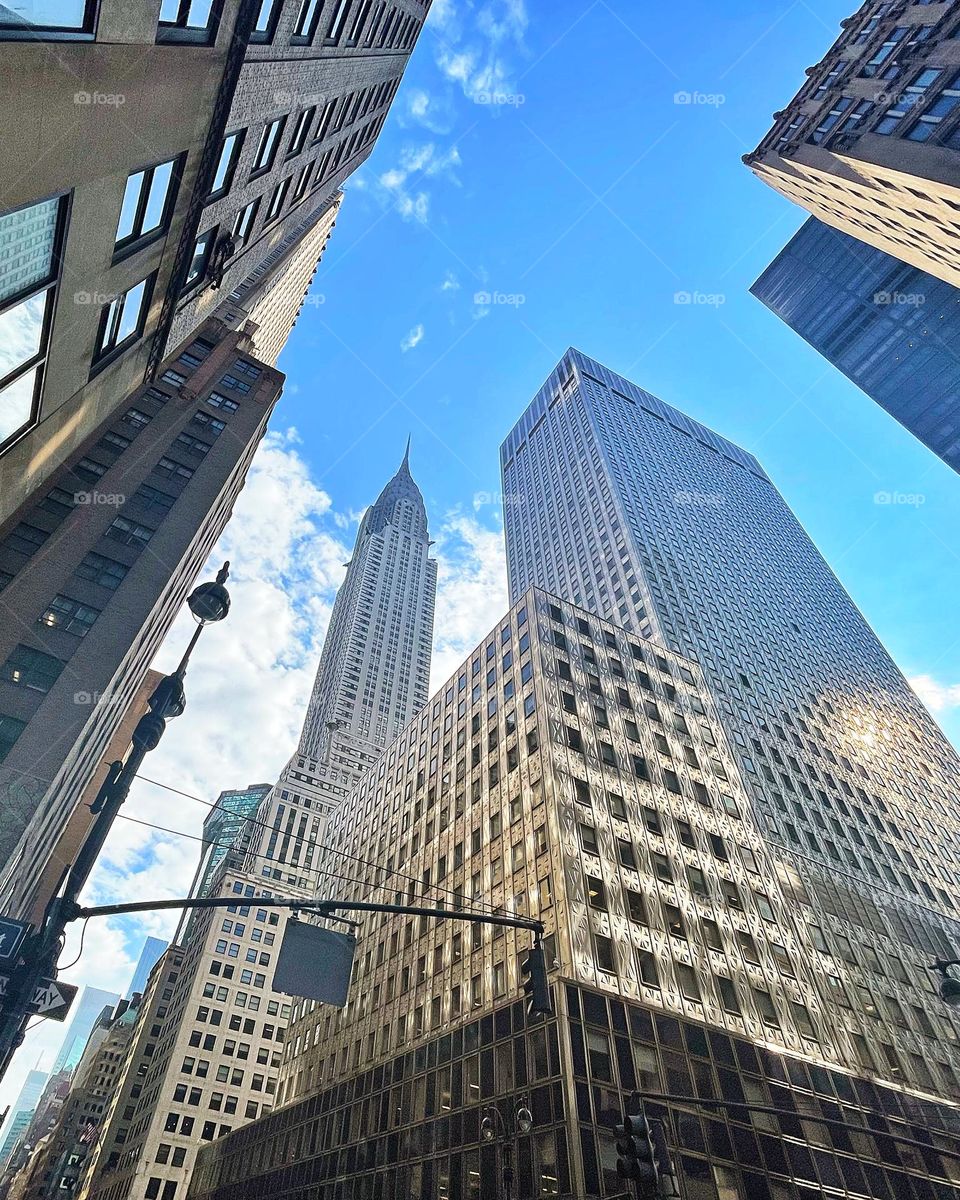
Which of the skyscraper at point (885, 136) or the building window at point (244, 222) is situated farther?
the skyscraper at point (885, 136)

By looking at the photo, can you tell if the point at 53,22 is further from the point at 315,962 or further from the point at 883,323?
the point at 883,323

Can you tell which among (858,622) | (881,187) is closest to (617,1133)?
(881,187)

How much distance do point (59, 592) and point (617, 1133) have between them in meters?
38.5

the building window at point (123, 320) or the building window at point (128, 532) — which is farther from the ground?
the building window at point (128, 532)

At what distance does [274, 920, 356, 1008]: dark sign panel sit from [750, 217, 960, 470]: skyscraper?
114 meters

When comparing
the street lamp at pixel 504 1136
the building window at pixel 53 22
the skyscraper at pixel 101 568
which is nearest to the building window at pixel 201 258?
the building window at pixel 53 22

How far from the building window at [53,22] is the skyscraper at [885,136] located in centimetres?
4457

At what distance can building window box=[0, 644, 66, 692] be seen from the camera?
111 feet

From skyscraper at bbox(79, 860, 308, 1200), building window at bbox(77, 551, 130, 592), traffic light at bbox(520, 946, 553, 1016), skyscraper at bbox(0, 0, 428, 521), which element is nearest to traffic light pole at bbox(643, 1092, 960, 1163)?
traffic light at bbox(520, 946, 553, 1016)

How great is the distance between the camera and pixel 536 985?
11.1m

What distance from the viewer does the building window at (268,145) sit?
26.8 meters

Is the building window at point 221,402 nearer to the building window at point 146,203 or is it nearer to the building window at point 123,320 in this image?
the building window at point 123,320

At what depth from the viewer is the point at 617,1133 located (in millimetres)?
12258

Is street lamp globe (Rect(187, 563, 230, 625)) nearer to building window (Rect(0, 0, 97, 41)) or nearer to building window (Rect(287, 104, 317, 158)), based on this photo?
building window (Rect(0, 0, 97, 41))
